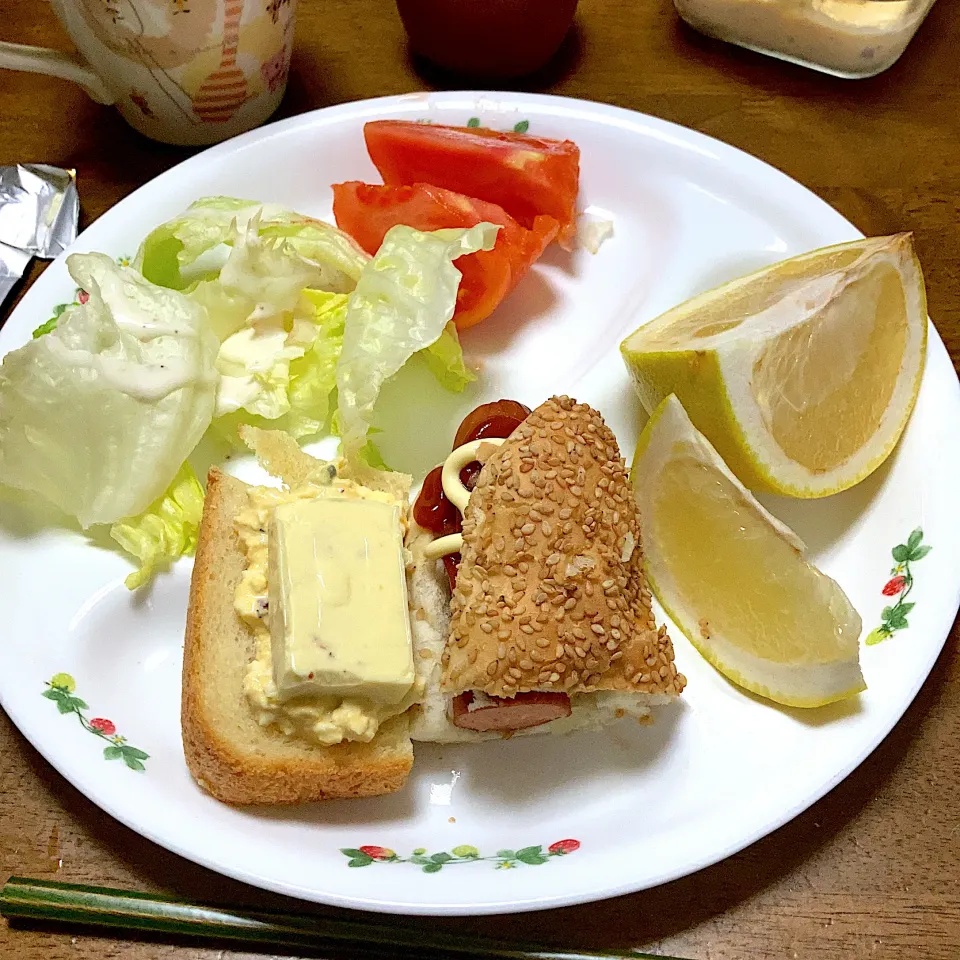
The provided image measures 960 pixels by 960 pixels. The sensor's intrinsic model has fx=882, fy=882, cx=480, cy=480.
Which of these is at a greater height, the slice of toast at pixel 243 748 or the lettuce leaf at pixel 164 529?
the slice of toast at pixel 243 748

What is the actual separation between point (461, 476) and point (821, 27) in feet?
5.57

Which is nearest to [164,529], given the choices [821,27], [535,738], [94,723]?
[94,723]

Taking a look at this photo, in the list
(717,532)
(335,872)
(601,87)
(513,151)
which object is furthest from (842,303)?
(335,872)

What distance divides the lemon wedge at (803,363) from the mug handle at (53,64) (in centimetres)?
135

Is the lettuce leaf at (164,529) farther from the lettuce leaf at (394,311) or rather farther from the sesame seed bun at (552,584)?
the sesame seed bun at (552,584)

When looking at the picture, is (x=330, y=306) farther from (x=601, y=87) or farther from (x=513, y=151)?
(x=601, y=87)

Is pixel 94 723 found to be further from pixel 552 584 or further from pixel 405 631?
pixel 552 584

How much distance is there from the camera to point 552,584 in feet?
4.42

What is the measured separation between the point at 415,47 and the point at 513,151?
63cm

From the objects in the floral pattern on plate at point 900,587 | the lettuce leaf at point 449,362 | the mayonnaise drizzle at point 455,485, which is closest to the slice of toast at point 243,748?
the mayonnaise drizzle at point 455,485

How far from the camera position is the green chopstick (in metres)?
1.24

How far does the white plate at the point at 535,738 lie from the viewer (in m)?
1.25

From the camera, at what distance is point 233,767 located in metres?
1.29

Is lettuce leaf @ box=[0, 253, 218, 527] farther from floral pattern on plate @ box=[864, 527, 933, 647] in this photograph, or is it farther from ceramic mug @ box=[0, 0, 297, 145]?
floral pattern on plate @ box=[864, 527, 933, 647]
